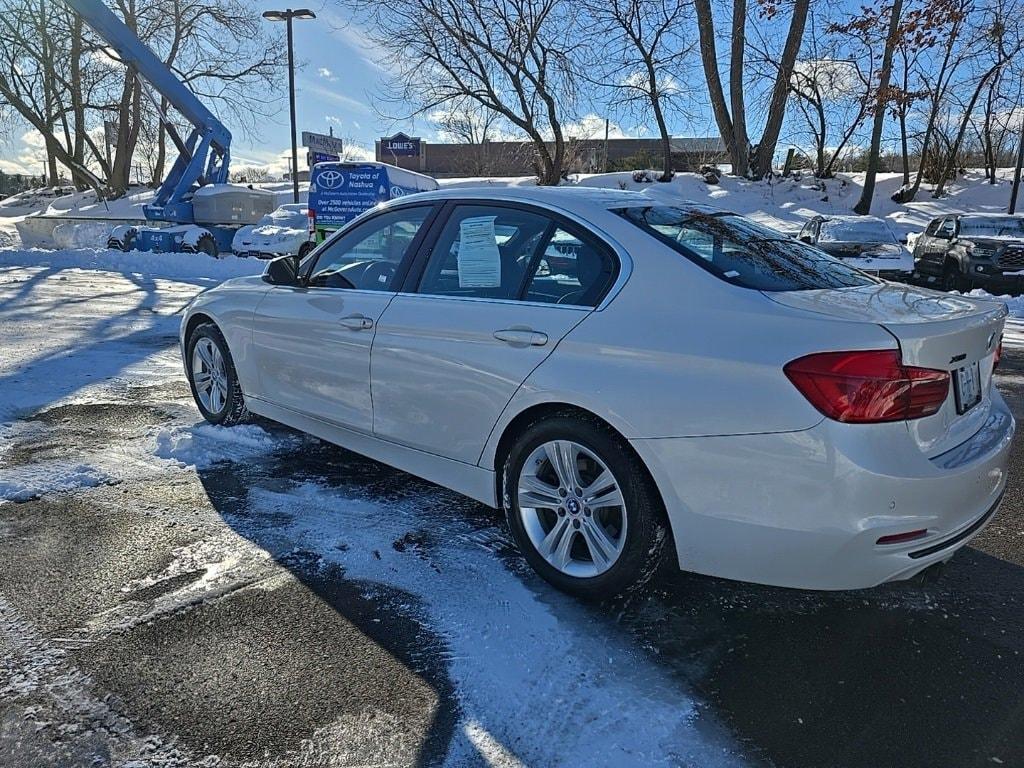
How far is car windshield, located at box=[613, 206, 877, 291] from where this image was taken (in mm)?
2869

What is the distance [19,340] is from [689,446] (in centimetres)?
803

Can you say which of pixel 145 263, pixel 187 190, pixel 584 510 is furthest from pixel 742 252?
pixel 187 190

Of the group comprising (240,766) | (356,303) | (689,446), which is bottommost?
(240,766)

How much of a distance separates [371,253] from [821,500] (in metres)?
2.65

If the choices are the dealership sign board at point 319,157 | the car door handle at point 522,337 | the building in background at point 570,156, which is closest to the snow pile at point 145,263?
the dealership sign board at point 319,157

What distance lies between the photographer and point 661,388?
2.60 meters

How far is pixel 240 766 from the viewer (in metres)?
2.10

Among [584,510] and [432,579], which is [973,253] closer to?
[584,510]

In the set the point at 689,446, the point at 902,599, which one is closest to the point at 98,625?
the point at 689,446

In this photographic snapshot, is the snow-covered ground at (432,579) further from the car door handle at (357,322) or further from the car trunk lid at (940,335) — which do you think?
the car trunk lid at (940,335)

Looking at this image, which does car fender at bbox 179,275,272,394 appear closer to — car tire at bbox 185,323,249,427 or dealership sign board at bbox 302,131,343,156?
car tire at bbox 185,323,249,427

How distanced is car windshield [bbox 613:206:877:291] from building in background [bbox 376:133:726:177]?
32.6 metres

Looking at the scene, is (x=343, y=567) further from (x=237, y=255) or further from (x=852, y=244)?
(x=237, y=255)

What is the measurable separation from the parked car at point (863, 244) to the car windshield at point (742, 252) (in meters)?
9.91
